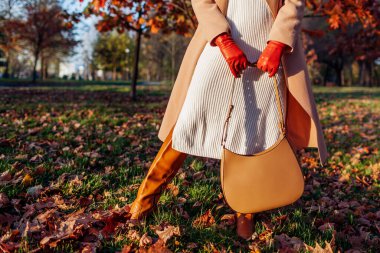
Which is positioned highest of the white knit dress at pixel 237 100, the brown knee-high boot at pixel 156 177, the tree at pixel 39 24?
the tree at pixel 39 24

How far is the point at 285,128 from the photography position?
222cm

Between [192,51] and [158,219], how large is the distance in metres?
1.10

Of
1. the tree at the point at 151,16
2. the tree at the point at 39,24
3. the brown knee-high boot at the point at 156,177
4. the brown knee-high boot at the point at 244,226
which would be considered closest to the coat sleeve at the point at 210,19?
the brown knee-high boot at the point at 156,177

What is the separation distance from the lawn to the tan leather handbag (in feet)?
1.03

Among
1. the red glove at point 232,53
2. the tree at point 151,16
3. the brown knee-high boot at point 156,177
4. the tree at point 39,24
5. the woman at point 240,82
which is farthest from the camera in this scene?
the tree at point 39,24

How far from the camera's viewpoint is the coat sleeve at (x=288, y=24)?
204 cm

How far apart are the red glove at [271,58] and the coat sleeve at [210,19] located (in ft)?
0.82

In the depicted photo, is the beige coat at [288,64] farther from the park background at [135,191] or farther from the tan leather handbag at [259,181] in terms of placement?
the park background at [135,191]

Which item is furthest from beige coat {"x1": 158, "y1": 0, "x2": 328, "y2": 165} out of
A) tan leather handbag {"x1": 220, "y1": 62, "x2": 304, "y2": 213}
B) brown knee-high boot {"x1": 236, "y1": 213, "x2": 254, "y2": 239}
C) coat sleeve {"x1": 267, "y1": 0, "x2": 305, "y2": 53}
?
brown knee-high boot {"x1": 236, "y1": 213, "x2": 254, "y2": 239}

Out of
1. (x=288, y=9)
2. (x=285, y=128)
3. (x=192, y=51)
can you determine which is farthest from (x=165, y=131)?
(x=288, y=9)

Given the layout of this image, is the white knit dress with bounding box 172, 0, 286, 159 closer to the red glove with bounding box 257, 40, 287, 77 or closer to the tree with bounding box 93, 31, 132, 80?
the red glove with bounding box 257, 40, 287, 77

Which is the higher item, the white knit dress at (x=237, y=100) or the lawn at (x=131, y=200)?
the white knit dress at (x=237, y=100)

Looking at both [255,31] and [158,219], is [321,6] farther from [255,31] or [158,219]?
[158,219]

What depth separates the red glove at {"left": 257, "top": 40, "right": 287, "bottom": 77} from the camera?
201cm
